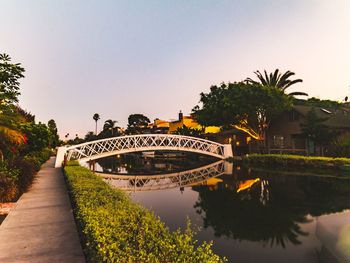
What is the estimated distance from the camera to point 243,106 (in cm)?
3412

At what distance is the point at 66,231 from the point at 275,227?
6816 mm

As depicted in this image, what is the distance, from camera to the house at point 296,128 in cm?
3366

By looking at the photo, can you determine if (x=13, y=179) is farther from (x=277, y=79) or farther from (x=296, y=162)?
(x=277, y=79)

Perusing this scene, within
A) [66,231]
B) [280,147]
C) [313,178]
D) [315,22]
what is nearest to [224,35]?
[315,22]

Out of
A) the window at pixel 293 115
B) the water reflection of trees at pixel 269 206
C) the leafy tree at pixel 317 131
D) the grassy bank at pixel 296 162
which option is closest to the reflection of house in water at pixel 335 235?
the water reflection of trees at pixel 269 206

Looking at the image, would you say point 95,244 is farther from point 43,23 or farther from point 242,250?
point 43,23

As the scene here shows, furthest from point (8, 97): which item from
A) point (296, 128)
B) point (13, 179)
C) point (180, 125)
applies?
point (180, 125)

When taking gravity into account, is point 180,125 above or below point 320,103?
below

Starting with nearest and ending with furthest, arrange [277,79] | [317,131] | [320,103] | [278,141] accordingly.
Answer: [317,131], [278,141], [277,79], [320,103]

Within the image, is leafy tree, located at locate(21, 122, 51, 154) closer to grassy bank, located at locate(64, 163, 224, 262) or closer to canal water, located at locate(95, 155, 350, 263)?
canal water, located at locate(95, 155, 350, 263)

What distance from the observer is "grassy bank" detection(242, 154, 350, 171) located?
75.9 ft

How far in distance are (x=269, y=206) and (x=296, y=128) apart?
1042 inches

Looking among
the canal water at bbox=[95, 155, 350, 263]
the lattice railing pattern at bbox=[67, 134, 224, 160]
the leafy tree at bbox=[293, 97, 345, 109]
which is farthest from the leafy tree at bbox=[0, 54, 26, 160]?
the leafy tree at bbox=[293, 97, 345, 109]

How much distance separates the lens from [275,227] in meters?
9.24
